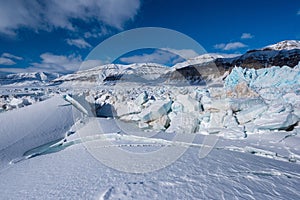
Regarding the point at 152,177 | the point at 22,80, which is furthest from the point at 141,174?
the point at 22,80

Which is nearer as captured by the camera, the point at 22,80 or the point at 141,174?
the point at 141,174

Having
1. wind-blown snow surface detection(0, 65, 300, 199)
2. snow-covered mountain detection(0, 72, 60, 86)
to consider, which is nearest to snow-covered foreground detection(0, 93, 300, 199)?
wind-blown snow surface detection(0, 65, 300, 199)

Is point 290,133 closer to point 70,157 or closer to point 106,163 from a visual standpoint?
point 106,163

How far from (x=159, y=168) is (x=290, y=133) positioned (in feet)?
9.69

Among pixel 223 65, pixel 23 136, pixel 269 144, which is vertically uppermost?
pixel 223 65

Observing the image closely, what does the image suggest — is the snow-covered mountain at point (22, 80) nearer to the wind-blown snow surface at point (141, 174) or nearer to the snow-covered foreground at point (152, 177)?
the wind-blown snow surface at point (141, 174)

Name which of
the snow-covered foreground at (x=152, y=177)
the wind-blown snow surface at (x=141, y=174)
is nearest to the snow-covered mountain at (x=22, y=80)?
the wind-blown snow surface at (x=141, y=174)

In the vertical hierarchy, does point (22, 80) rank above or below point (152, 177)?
above

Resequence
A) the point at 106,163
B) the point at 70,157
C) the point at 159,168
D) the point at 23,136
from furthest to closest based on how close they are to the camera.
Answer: the point at 23,136
the point at 70,157
the point at 106,163
the point at 159,168

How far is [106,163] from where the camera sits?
180 centimetres

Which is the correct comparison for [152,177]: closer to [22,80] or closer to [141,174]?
[141,174]

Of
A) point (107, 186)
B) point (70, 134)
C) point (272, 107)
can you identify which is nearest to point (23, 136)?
point (70, 134)

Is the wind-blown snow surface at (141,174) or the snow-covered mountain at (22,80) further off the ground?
the snow-covered mountain at (22,80)

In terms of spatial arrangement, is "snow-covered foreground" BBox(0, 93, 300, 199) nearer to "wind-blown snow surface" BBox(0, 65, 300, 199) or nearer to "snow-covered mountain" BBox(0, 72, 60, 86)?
"wind-blown snow surface" BBox(0, 65, 300, 199)
